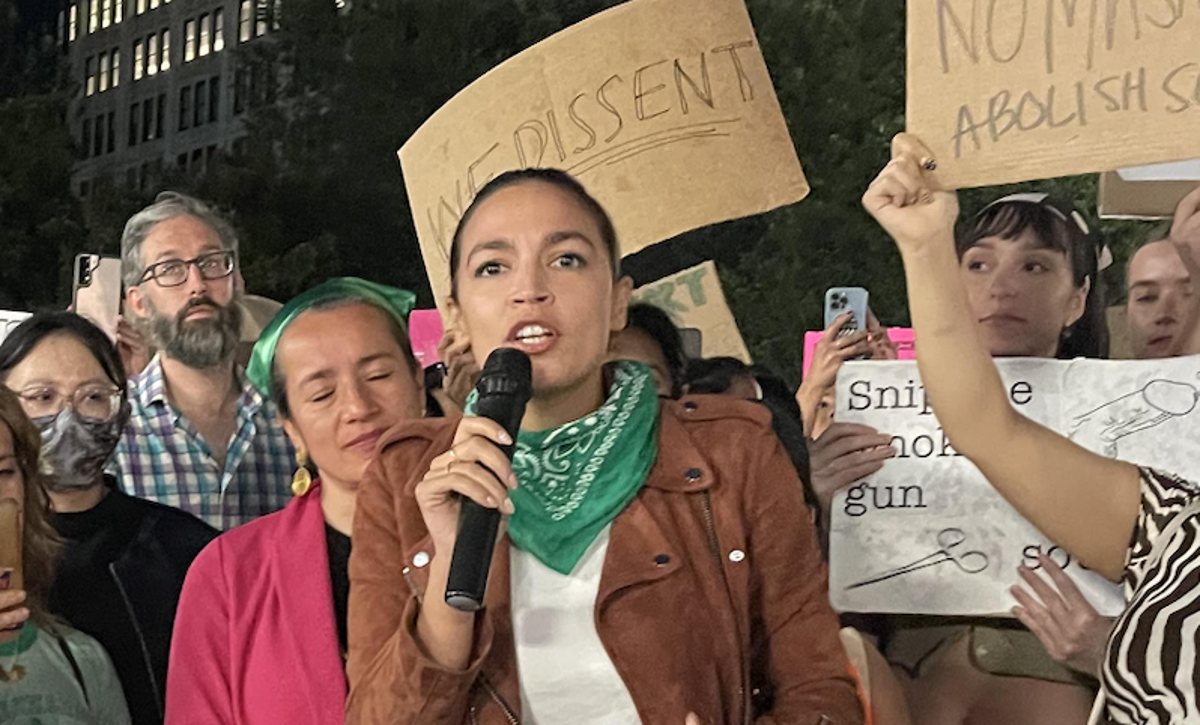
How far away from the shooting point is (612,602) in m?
1.41

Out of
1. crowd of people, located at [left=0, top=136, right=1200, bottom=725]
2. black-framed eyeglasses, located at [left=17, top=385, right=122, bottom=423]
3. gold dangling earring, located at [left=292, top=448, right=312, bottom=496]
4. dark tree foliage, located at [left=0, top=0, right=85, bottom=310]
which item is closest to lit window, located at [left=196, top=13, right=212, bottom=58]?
dark tree foliage, located at [left=0, top=0, right=85, bottom=310]

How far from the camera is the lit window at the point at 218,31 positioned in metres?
3.20

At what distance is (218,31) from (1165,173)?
6.52ft

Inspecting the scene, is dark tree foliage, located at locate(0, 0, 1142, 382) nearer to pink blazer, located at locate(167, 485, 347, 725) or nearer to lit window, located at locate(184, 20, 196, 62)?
lit window, located at locate(184, 20, 196, 62)

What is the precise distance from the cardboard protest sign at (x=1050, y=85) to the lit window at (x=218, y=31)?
1.80 meters

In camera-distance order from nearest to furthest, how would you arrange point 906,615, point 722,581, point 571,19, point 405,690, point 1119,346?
1. point 405,690
2. point 722,581
3. point 906,615
4. point 1119,346
5. point 571,19

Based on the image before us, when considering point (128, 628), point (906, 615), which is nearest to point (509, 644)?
point (906, 615)

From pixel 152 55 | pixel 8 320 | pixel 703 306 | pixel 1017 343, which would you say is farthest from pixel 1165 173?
pixel 152 55

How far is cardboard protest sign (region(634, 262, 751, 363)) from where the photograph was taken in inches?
104

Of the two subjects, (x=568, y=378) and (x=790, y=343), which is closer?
(x=568, y=378)

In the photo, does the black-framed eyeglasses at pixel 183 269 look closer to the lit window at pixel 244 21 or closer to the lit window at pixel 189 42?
the lit window at pixel 189 42

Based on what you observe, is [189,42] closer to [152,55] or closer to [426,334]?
[152,55]

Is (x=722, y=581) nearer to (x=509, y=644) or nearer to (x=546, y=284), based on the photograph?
(x=509, y=644)

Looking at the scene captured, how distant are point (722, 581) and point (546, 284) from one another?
341 mm
